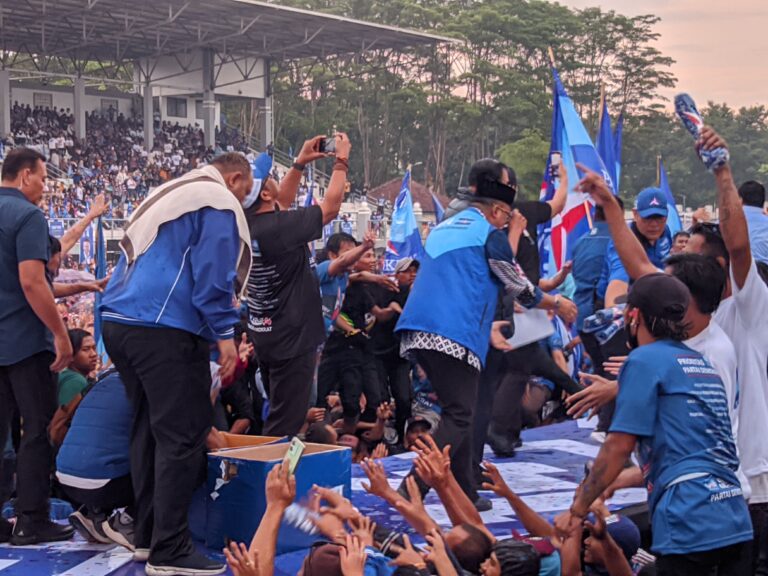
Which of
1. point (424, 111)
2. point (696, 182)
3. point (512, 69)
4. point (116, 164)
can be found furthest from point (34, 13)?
point (696, 182)

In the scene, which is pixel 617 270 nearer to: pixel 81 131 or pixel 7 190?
pixel 7 190

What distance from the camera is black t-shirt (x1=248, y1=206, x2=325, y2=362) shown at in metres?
4.91

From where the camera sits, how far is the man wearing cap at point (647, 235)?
607 cm

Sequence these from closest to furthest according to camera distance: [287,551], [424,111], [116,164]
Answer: [287,551] → [116,164] → [424,111]

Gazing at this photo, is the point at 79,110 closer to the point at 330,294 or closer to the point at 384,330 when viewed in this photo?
the point at 384,330

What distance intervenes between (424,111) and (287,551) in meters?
46.4

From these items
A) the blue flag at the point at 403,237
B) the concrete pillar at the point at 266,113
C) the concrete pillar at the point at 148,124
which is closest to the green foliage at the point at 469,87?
the concrete pillar at the point at 266,113

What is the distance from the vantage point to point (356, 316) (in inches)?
323

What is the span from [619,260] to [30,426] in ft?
11.3

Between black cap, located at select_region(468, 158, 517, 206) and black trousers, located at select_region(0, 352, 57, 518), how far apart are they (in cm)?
213

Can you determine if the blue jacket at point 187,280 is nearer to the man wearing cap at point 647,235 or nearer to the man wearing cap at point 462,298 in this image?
the man wearing cap at point 462,298

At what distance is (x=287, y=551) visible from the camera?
431 cm

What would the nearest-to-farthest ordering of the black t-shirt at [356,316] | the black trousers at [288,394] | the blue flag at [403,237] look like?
1. the black trousers at [288,394]
2. the black t-shirt at [356,316]
3. the blue flag at [403,237]

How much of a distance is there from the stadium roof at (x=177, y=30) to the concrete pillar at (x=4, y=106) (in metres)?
1.23
